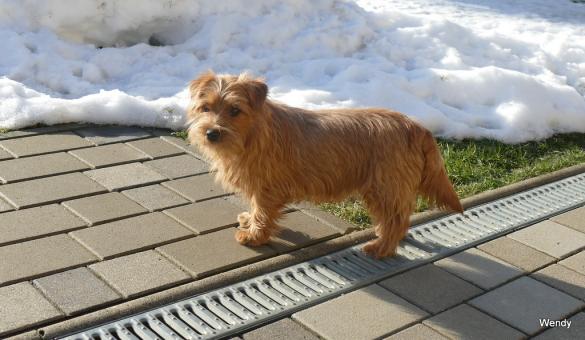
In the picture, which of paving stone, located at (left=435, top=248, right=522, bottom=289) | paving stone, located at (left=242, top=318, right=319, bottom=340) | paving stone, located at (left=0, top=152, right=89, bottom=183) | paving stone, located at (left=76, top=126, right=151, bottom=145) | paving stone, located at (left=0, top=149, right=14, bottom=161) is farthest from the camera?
paving stone, located at (left=76, top=126, right=151, bottom=145)

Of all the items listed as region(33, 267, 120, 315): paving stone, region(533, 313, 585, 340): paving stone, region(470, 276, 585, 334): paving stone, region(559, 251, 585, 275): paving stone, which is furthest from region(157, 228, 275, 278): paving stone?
region(559, 251, 585, 275): paving stone

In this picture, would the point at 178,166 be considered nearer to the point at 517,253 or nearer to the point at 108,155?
the point at 108,155

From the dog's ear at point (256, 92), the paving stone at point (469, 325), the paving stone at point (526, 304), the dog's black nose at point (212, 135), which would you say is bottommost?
the paving stone at point (526, 304)

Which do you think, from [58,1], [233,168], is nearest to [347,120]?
[233,168]

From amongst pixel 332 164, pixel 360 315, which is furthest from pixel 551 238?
pixel 360 315

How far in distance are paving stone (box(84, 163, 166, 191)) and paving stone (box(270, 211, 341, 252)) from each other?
3.36 ft

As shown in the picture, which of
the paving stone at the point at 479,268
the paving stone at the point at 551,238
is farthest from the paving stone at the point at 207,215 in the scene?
the paving stone at the point at 551,238

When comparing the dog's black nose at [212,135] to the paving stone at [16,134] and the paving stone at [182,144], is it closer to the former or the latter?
the paving stone at [182,144]

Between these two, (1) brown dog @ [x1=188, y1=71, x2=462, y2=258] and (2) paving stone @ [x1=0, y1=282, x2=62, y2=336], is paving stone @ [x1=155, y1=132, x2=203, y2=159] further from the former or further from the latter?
(2) paving stone @ [x1=0, y1=282, x2=62, y2=336]

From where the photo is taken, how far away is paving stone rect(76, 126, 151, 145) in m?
5.51

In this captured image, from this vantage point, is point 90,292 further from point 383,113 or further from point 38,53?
point 38,53

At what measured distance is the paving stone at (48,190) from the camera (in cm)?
445

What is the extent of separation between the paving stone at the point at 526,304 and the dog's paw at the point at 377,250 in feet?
1.95

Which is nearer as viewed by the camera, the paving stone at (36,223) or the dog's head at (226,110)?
the dog's head at (226,110)
